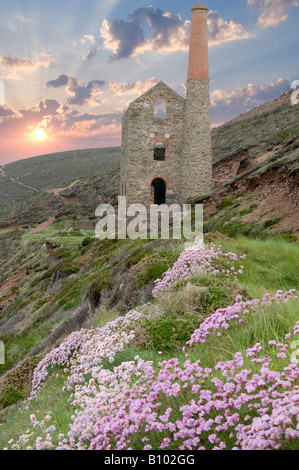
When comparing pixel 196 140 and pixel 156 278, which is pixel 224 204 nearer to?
pixel 196 140

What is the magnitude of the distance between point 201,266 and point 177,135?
1980cm

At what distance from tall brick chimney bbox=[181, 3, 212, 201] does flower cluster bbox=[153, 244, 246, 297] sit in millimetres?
17730

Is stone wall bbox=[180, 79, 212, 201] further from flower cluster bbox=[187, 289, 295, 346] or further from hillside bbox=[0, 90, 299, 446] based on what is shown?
flower cluster bbox=[187, 289, 295, 346]

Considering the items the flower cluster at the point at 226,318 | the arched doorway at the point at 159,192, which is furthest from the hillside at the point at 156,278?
the arched doorway at the point at 159,192

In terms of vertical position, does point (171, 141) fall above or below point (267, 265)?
above

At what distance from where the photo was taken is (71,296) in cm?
1313

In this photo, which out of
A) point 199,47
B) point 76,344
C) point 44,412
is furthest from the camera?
point 199,47

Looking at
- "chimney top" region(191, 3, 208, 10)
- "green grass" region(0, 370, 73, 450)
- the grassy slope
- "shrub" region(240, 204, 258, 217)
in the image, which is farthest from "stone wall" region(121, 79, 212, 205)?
"green grass" region(0, 370, 73, 450)

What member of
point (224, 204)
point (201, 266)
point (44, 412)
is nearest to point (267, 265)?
point (201, 266)

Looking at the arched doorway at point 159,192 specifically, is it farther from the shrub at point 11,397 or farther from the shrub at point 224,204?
the shrub at point 11,397

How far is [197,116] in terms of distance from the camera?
80.5ft

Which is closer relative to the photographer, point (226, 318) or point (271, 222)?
point (226, 318)

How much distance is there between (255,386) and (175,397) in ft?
2.65
